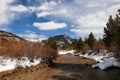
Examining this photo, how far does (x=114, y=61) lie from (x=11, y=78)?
21.1m

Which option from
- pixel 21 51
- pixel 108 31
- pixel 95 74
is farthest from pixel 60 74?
pixel 108 31

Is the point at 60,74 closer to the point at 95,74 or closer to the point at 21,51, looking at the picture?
the point at 95,74

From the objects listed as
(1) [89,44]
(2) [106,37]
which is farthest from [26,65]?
(1) [89,44]

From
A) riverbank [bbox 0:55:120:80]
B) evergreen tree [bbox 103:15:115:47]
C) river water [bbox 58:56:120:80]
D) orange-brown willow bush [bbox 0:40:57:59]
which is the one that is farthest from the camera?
evergreen tree [bbox 103:15:115:47]

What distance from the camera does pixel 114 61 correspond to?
134 ft

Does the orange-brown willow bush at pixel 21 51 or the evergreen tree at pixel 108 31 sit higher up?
the evergreen tree at pixel 108 31

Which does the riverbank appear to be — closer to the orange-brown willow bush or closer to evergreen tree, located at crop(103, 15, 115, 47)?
the orange-brown willow bush

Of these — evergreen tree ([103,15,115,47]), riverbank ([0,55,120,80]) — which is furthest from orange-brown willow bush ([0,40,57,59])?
evergreen tree ([103,15,115,47])

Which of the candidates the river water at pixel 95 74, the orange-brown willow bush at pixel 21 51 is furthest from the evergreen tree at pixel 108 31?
the river water at pixel 95 74

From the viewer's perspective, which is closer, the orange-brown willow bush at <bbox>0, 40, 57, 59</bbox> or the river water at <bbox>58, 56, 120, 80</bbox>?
the river water at <bbox>58, 56, 120, 80</bbox>

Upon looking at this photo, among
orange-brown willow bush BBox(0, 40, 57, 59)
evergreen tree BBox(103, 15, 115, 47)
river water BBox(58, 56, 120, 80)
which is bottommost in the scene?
river water BBox(58, 56, 120, 80)

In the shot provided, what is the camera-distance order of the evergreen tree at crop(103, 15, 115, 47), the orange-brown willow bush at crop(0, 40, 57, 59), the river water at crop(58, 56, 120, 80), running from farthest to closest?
the evergreen tree at crop(103, 15, 115, 47) < the orange-brown willow bush at crop(0, 40, 57, 59) < the river water at crop(58, 56, 120, 80)

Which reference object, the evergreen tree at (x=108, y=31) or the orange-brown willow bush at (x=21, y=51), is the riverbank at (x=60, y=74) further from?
the evergreen tree at (x=108, y=31)

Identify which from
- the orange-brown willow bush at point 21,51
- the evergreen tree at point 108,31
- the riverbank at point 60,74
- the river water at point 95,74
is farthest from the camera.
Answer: the evergreen tree at point 108,31
